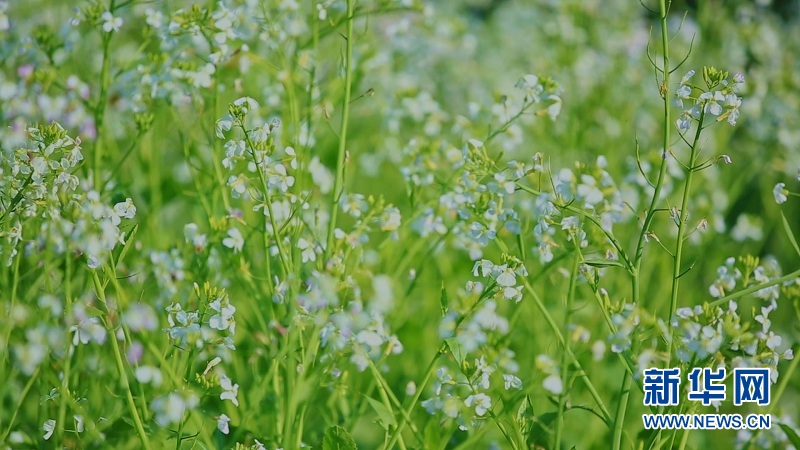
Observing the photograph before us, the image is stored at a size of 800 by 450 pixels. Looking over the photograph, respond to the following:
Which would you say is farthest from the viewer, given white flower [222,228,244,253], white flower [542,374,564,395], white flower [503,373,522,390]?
white flower [222,228,244,253]

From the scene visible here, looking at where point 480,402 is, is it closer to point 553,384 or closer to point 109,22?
point 553,384

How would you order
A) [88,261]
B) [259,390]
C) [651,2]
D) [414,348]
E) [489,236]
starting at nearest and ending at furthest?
[88,261], [489,236], [259,390], [414,348], [651,2]

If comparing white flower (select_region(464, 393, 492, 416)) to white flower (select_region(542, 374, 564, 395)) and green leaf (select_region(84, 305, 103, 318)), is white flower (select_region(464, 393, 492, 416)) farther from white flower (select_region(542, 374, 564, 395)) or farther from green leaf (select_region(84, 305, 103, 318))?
green leaf (select_region(84, 305, 103, 318))

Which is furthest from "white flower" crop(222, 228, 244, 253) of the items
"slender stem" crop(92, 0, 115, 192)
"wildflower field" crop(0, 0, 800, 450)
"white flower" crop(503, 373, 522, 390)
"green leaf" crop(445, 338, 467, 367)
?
"white flower" crop(503, 373, 522, 390)

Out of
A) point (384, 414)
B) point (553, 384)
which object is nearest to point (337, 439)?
point (384, 414)

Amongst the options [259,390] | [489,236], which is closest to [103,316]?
[259,390]

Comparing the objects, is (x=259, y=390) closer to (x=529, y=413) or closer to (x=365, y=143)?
(x=529, y=413)

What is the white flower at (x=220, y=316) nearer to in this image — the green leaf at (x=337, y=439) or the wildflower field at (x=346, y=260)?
the wildflower field at (x=346, y=260)
